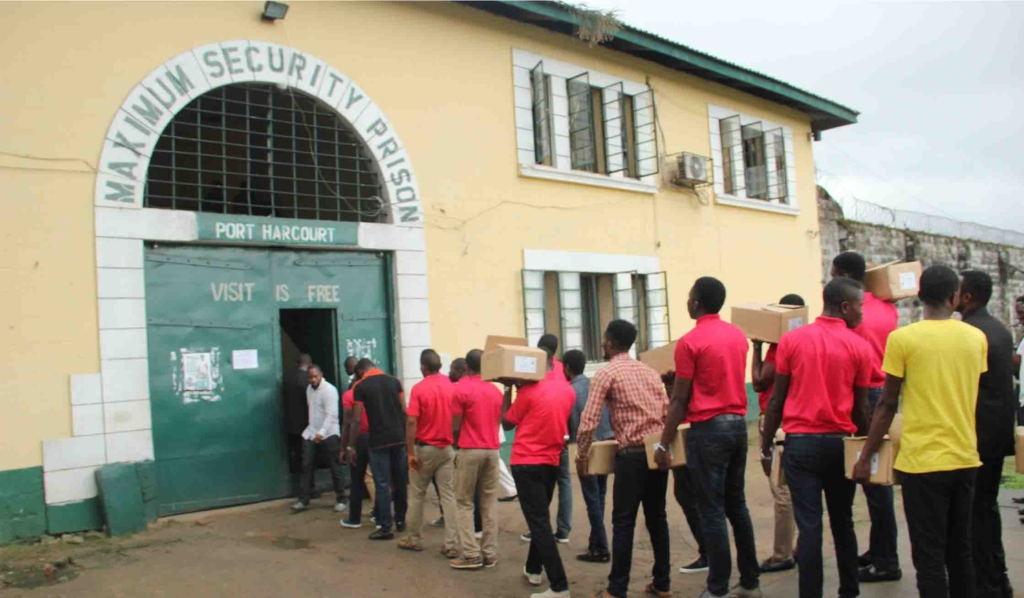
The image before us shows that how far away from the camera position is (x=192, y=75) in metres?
8.76

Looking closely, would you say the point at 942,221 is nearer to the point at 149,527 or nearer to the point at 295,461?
the point at 295,461

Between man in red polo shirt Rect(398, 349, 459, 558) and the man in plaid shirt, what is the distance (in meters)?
2.08

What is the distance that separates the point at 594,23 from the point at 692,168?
290cm

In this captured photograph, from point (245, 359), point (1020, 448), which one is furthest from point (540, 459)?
point (245, 359)

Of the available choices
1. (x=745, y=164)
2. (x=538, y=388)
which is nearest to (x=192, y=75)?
(x=538, y=388)

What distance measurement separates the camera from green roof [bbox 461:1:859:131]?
11547 millimetres

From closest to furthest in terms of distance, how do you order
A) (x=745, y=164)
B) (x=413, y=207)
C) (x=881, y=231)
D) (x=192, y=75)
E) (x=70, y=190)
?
(x=70, y=190) < (x=192, y=75) < (x=413, y=207) < (x=745, y=164) < (x=881, y=231)

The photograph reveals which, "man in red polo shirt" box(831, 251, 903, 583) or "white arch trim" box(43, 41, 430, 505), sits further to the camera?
"white arch trim" box(43, 41, 430, 505)

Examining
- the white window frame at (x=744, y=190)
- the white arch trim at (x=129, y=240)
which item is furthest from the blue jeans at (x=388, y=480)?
the white window frame at (x=744, y=190)

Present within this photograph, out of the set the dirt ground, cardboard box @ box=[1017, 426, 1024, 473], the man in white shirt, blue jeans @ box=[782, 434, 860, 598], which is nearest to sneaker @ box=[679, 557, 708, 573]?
the dirt ground

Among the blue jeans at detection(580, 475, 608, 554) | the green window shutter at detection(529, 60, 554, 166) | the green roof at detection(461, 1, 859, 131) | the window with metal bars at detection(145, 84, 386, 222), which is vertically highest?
the green roof at detection(461, 1, 859, 131)

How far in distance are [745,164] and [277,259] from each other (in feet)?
31.1

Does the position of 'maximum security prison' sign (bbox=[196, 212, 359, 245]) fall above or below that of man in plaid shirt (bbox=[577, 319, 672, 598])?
above

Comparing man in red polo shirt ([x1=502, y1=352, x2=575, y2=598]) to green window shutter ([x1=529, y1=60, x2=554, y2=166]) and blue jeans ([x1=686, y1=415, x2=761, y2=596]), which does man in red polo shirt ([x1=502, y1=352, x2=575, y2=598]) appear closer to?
blue jeans ([x1=686, y1=415, x2=761, y2=596])
